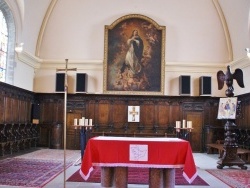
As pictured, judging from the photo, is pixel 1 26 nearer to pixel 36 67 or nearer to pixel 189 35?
pixel 36 67

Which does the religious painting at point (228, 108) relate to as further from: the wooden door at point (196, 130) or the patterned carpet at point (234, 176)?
the wooden door at point (196, 130)

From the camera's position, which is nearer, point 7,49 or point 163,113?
point 7,49

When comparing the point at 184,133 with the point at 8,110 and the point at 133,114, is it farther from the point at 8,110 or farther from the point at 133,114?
the point at 8,110

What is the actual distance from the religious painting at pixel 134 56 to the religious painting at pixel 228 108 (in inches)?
246

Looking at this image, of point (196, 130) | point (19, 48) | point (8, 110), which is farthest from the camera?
point (196, 130)

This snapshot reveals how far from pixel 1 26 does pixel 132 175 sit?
28.7 feet

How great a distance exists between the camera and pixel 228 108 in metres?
10.2

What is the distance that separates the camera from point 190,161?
6.53 metres

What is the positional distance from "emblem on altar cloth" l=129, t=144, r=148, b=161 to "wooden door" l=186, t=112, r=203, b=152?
10.1m

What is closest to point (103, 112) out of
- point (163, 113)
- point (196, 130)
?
point (163, 113)

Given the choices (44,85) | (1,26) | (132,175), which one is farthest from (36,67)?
(132,175)

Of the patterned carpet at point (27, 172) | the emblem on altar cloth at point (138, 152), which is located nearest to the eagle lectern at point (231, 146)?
the emblem on altar cloth at point (138, 152)

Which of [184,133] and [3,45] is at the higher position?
[3,45]

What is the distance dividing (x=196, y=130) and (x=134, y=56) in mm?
4663
